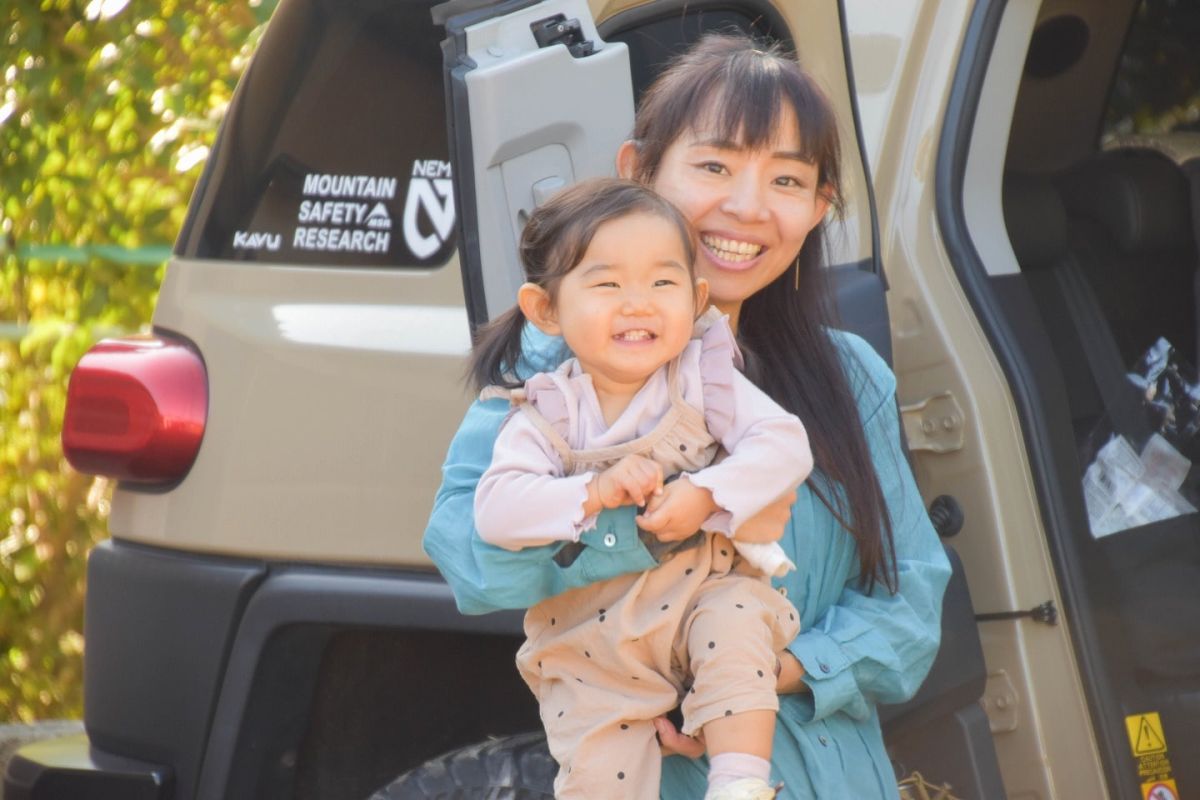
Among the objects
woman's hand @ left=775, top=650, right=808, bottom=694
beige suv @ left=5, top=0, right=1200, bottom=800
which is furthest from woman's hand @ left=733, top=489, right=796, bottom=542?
beige suv @ left=5, top=0, right=1200, bottom=800

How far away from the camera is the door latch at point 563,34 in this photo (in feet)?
6.91

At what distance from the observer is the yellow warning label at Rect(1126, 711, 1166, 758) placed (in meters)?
2.71

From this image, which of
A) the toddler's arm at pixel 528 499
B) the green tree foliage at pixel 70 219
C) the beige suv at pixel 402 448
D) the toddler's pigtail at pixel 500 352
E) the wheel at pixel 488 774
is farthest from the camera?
the green tree foliage at pixel 70 219

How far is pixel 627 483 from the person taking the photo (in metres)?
1.69

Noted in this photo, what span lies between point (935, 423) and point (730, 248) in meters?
0.82

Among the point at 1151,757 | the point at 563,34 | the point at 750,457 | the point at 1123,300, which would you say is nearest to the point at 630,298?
the point at 750,457

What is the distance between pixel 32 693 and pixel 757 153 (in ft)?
13.9

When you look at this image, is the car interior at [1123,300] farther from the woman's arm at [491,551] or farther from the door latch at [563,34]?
the woman's arm at [491,551]

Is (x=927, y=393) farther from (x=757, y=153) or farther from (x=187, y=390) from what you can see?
(x=187, y=390)

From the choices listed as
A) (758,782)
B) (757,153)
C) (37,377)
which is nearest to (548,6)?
(757,153)

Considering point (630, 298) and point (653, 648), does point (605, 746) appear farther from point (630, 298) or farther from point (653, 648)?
point (630, 298)

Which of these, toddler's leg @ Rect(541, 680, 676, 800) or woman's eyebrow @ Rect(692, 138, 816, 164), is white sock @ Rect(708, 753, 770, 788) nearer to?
toddler's leg @ Rect(541, 680, 676, 800)

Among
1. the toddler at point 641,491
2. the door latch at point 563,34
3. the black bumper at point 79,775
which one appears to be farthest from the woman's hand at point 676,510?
the black bumper at point 79,775

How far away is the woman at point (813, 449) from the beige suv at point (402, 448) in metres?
0.42
